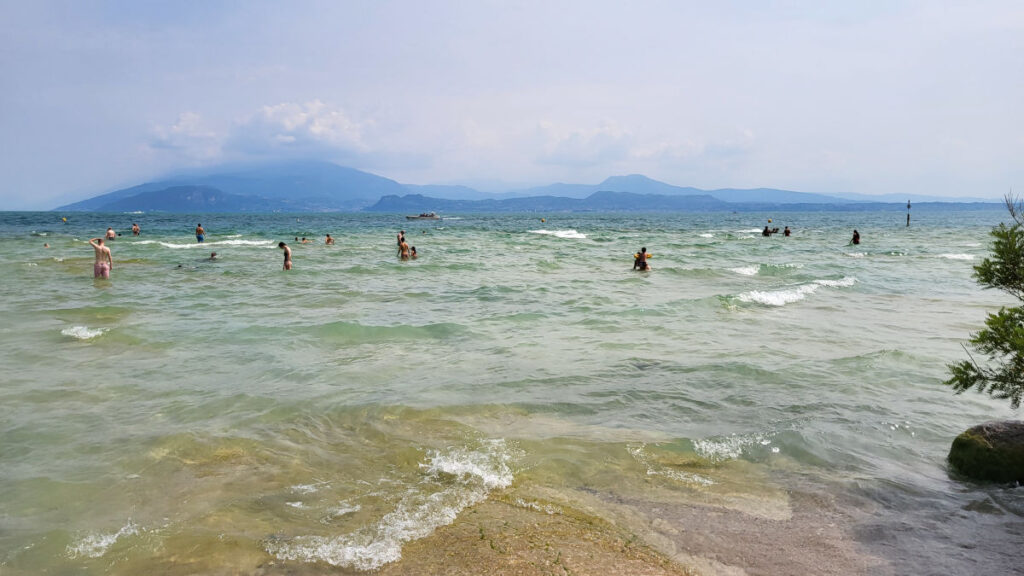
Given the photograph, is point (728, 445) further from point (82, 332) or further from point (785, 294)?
point (82, 332)

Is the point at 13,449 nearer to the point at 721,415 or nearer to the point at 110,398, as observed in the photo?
the point at 110,398

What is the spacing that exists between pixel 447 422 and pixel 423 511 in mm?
2460

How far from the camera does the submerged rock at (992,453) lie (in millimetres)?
5676

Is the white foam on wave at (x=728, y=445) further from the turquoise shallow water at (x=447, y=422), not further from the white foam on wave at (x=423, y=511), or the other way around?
the white foam on wave at (x=423, y=511)

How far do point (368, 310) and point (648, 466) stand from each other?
1138cm

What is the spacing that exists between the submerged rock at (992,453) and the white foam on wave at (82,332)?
1523 cm

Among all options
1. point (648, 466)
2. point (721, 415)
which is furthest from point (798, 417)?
point (648, 466)

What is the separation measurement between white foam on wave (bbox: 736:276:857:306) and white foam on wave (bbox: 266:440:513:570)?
13174 millimetres

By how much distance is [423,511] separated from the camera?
5.04 metres

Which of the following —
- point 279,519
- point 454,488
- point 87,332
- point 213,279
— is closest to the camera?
point 279,519

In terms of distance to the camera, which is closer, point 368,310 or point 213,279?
point 368,310

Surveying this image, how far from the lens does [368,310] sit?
15930mm

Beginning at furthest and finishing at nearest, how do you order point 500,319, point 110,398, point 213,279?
point 213,279 → point 500,319 → point 110,398

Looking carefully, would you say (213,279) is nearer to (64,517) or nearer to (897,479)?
(64,517)
